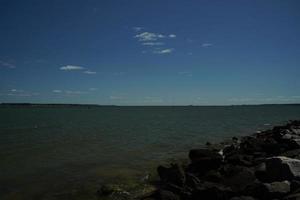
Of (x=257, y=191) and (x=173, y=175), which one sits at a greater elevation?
(x=257, y=191)

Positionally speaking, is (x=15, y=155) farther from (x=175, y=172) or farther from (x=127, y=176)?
(x=175, y=172)

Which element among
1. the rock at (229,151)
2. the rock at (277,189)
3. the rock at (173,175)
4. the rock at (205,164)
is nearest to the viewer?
the rock at (277,189)

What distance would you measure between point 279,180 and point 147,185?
4.93 meters

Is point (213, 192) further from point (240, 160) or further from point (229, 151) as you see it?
point (229, 151)

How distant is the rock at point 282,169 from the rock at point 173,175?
2.96 meters

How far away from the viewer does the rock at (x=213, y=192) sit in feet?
29.9

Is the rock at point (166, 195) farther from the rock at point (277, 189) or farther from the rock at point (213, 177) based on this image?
the rock at point (277, 189)

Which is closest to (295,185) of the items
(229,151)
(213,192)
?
(213,192)

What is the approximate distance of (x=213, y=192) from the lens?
921cm

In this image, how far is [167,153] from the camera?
2048 cm

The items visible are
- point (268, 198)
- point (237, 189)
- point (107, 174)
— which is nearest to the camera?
point (268, 198)

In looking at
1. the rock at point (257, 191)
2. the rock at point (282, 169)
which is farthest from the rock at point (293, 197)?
the rock at point (282, 169)

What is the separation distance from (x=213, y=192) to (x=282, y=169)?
2455 mm

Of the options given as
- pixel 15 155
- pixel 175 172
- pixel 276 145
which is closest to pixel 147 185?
pixel 175 172
